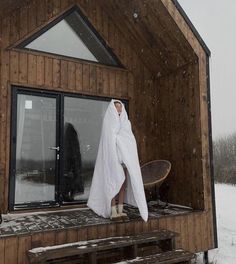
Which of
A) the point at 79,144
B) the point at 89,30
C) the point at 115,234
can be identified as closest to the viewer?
the point at 115,234

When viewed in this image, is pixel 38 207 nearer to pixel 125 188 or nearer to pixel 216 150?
pixel 125 188

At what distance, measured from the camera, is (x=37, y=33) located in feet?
17.1

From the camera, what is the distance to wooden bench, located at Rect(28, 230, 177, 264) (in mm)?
3309

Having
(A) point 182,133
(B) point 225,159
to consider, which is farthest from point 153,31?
(B) point 225,159

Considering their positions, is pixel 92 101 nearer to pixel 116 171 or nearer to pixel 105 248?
pixel 116 171

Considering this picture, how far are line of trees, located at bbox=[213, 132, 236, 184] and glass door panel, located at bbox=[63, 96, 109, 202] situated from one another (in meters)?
11.8

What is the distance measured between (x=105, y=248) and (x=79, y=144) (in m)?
2.19

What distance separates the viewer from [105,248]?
3557mm

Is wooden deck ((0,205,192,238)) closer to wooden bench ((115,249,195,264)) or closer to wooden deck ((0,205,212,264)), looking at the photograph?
wooden deck ((0,205,212,264))

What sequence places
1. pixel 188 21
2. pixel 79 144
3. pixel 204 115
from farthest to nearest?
pixel 79 144
pixel 204 115
pixel 188 21

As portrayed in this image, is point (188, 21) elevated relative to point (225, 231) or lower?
elevated

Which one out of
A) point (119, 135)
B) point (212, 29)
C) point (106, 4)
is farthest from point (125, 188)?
point (212, 29)

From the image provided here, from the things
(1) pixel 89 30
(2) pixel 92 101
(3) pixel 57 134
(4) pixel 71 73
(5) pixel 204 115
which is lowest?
(3) pixel 57 134

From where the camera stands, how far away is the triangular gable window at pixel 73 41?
527cm
